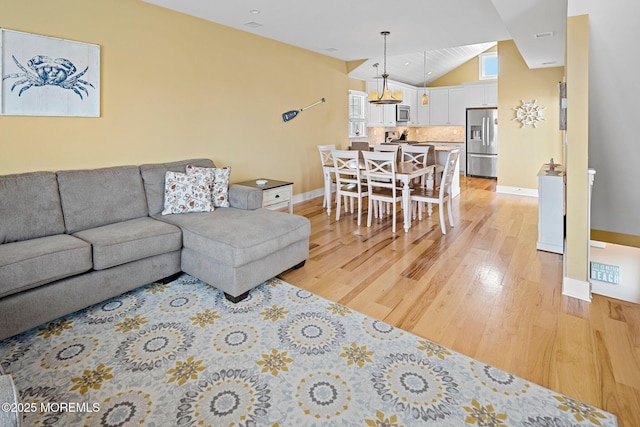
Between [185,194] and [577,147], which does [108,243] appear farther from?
[577,147]

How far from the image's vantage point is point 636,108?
8.36ft

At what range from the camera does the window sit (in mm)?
8750

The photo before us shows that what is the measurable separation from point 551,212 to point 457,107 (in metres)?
5.84

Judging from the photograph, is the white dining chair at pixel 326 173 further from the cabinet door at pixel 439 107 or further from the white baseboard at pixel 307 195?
the cabinet door at pixel 439 107

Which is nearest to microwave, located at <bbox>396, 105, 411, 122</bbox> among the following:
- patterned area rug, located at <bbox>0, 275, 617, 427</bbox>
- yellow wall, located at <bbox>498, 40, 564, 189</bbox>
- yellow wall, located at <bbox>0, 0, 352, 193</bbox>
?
yellow wall, located at <bbox>498, 40, 564, 189</bbox>

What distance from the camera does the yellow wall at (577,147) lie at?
2.43m

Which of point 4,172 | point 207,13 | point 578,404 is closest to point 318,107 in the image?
point 207,13

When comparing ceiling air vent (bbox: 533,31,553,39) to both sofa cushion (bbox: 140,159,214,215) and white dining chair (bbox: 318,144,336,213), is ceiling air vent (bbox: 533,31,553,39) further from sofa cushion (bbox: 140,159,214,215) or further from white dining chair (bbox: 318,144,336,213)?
sofa cushion (bbox: 140,159,214,215)

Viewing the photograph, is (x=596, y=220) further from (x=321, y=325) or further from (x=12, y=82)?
(x=12, y=82)

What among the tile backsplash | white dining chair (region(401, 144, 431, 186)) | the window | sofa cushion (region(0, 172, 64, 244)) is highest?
the window

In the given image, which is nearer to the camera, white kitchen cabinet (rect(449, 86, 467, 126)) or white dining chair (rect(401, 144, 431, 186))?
white dining chair (rect(401, 144, 431, 186))

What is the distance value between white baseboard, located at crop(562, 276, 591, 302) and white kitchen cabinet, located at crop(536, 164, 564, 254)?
1047 mm

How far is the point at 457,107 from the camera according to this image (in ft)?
28.7

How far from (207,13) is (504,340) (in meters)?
4.20
